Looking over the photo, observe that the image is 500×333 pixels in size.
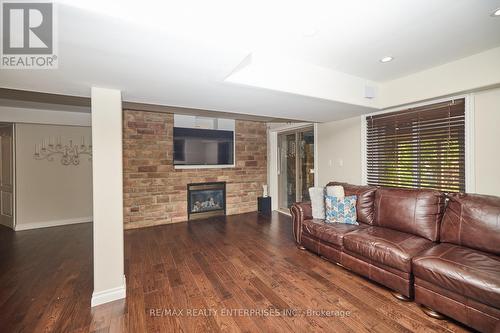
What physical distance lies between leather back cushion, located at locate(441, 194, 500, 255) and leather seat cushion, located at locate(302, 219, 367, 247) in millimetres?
843

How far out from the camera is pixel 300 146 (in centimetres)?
523

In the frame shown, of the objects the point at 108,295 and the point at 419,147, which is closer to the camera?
the point at 108,295

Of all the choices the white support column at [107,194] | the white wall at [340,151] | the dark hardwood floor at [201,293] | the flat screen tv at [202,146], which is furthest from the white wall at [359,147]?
the white support column at [107,194]

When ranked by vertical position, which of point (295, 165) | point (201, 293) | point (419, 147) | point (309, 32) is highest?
point (309, 32)

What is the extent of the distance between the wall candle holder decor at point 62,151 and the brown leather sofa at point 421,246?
4.86 meters

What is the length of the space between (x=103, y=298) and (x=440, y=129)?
421cm

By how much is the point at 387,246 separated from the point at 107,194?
2.77 m

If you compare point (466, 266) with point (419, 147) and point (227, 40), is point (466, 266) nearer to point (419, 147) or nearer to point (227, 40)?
point (419, 147)

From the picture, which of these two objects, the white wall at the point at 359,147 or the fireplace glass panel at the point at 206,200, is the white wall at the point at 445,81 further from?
the fireplace glass panel at the point at 206,200

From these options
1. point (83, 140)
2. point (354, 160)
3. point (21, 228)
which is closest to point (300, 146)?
point (354, 160)

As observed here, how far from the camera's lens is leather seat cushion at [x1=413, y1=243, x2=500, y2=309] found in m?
1.54

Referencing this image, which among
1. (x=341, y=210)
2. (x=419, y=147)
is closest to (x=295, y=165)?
(x=341, y=210)

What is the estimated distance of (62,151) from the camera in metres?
4.62

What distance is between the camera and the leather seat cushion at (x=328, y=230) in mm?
2643
